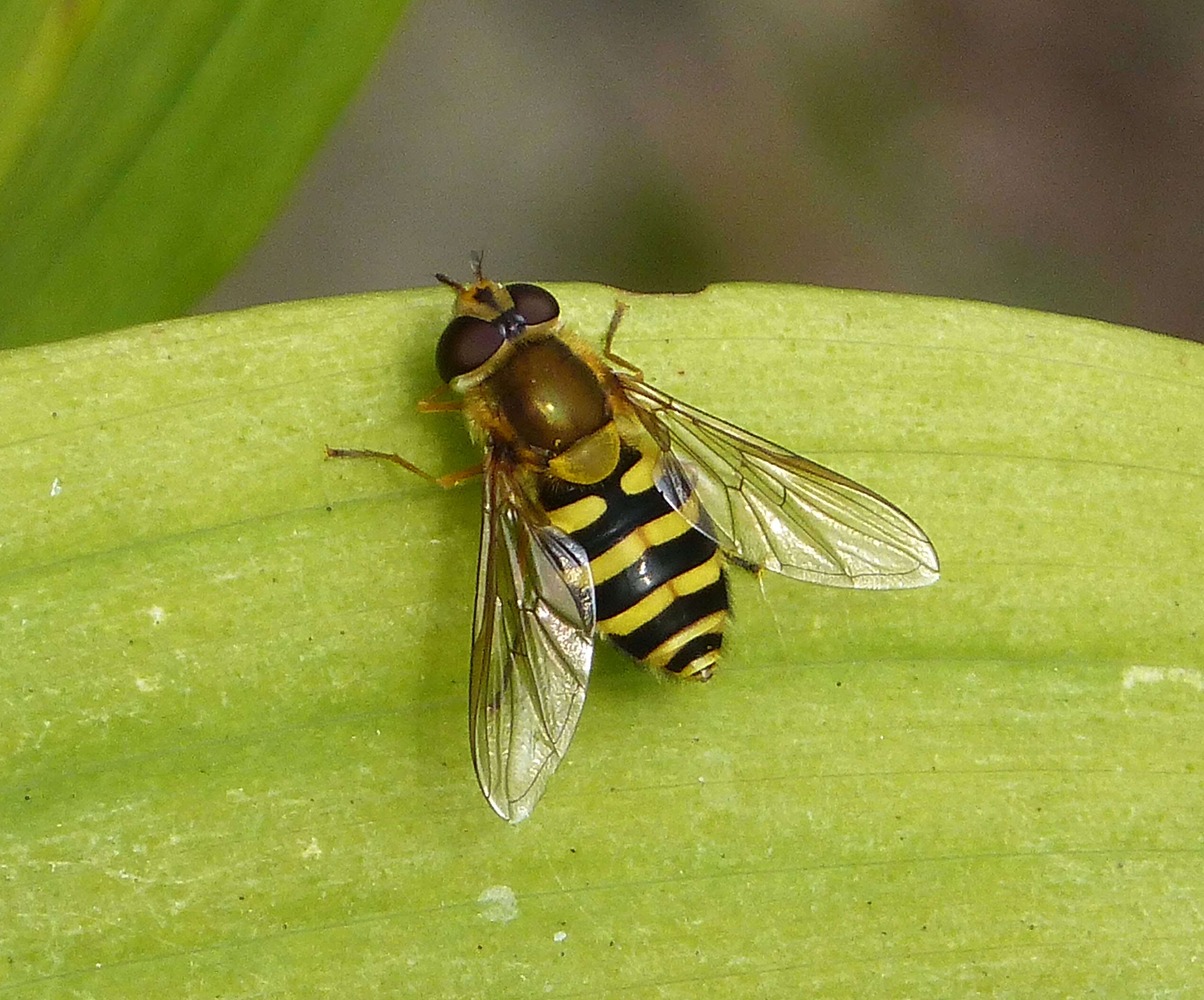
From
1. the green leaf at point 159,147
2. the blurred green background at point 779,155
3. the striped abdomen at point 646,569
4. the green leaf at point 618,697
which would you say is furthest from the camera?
the blurred green background at point 779,155

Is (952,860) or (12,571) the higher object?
(952,860)

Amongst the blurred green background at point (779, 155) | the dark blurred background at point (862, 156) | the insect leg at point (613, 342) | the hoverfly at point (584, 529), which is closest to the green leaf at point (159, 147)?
the hoverfly at point (584, 529)

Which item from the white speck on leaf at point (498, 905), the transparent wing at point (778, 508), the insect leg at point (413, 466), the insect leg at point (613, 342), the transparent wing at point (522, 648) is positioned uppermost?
the insect leg at point (613, 342)

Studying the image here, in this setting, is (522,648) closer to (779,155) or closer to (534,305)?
(534,305)

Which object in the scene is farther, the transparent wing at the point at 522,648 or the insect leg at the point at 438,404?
the insect leg at the point at 438,404

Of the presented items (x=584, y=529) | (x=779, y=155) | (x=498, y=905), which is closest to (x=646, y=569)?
(x=584, y=529)

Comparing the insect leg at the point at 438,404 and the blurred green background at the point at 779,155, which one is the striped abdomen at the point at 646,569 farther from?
the blurred green background at the point at 779,155

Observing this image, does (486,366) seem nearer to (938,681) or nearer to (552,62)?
(938,681)

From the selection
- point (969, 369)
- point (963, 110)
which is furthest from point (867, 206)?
point (969, 369)
